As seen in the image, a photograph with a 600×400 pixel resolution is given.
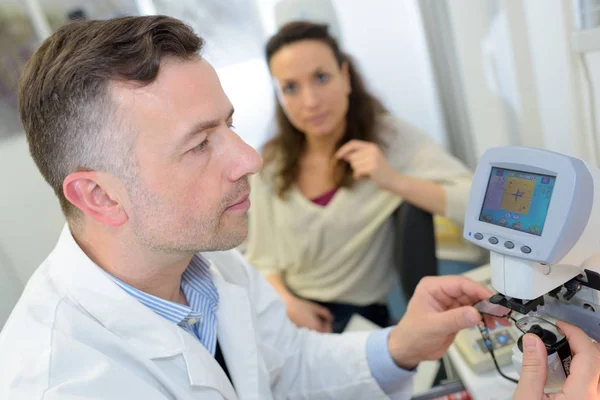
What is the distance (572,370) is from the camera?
578 mm

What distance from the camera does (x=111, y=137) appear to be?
2.39ft

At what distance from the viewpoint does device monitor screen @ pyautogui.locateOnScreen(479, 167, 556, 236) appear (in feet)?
1.85

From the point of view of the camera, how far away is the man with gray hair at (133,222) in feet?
2.31

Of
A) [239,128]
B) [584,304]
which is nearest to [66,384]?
[584,304]

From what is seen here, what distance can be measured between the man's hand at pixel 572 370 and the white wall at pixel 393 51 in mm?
1489

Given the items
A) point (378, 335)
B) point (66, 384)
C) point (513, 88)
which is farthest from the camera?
point (513, 88)

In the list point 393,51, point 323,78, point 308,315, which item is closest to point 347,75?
point 323,78

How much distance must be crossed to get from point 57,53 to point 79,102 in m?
0.10

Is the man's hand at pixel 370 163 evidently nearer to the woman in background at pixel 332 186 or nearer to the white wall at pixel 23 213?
the woman in background at pixel 332 186

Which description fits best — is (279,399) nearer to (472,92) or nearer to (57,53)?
(57,53)

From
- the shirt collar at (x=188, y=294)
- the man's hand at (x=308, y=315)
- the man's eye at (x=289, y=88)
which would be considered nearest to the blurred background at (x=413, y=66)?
the man's eye at (x=289, y=88)

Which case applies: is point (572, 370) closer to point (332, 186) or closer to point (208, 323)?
point (208, 323)

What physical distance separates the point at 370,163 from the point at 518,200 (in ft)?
2.37

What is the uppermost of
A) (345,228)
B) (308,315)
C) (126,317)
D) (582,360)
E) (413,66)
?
(413,66)
